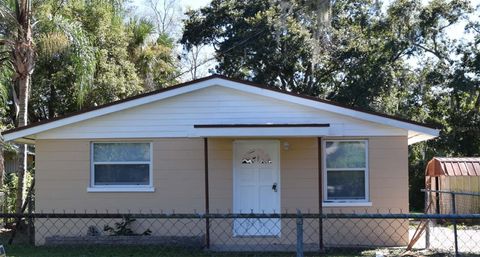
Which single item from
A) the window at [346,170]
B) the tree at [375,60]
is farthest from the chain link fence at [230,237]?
the tree at [375,60]

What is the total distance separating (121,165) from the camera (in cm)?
1366

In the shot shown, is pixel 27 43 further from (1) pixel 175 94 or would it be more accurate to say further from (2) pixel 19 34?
(1) pixel 175 94

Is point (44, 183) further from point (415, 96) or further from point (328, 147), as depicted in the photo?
point (415, 96)

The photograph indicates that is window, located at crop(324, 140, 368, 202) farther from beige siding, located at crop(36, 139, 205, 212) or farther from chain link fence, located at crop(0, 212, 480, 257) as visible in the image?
beige siding, located at crop(36, 139, 205, 212)

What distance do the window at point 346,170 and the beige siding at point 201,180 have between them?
20cm

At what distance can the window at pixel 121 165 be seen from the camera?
1359 cm

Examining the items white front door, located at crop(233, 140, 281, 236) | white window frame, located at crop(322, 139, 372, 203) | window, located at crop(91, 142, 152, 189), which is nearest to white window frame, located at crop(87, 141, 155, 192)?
window, located at crop(91, 142, 152, 189)

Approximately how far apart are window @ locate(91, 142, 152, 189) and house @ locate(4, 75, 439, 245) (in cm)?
2

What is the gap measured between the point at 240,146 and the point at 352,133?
2.53 m

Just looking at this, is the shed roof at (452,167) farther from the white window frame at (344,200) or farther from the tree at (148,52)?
the tree at (148,52)

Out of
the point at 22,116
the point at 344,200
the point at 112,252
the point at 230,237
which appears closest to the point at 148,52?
the point at 22,116

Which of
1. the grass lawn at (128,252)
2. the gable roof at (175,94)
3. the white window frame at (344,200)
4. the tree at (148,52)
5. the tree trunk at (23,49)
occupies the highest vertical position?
the tree at (148,52)

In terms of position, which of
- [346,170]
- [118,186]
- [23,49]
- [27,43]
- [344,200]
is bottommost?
[344,200]

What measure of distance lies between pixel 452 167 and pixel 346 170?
685 cm
